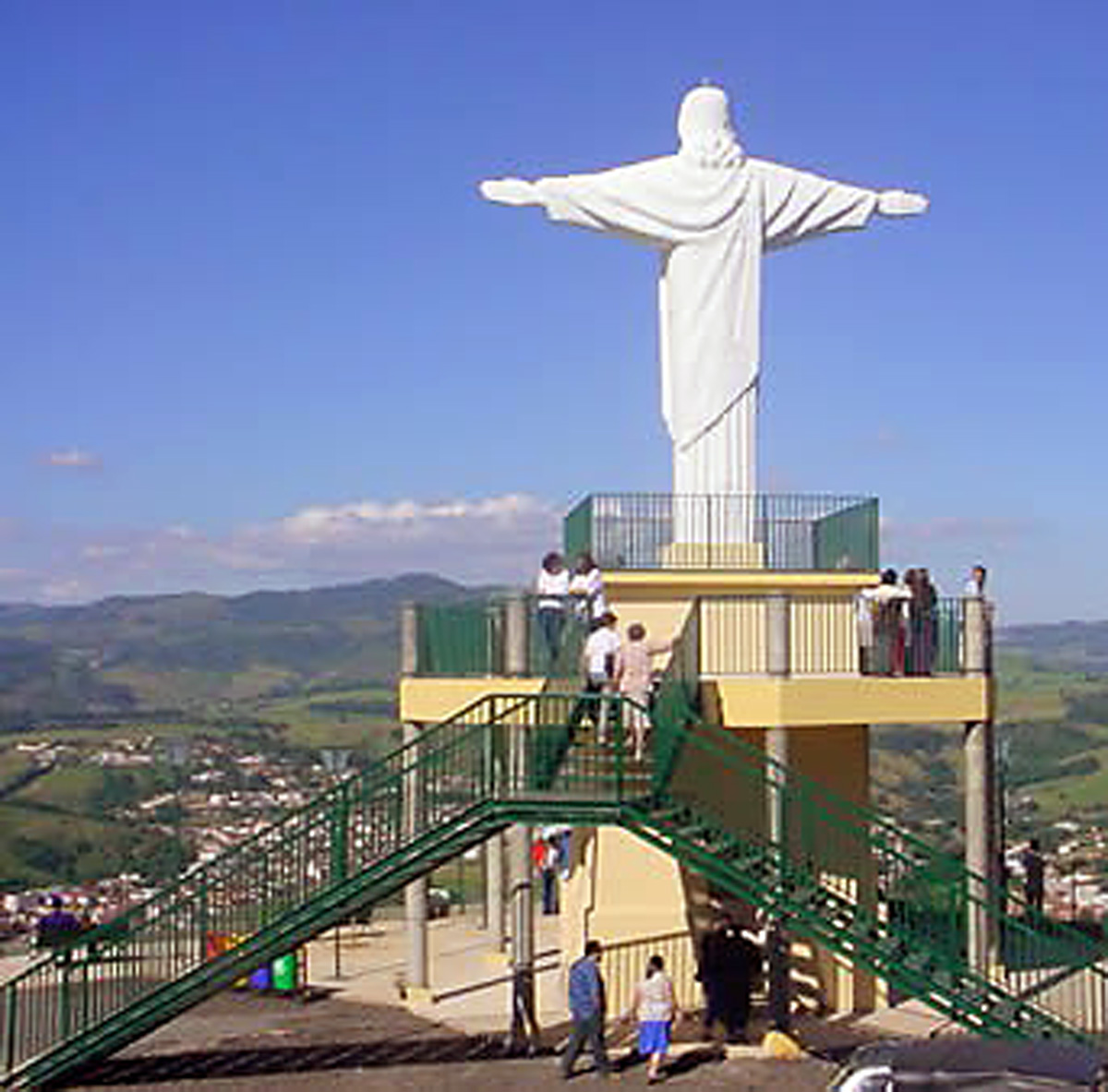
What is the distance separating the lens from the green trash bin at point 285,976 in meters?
24.0

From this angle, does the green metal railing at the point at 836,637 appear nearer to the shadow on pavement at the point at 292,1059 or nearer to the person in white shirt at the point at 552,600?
the person in white shirt at the point at 552,600

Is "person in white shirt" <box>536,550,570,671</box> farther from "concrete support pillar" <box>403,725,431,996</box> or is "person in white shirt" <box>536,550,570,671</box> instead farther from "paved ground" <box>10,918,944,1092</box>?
"paved ground" <box>10,918,944,1092</box>

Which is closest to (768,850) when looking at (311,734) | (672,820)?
(672,820)

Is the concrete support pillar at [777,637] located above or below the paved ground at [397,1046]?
above

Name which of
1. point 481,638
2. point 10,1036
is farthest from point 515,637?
point 10,1036

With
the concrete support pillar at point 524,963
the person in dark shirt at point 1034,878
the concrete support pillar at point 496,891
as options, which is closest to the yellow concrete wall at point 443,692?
the concrete support pillar at point 524,963

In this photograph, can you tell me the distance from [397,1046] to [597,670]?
5443 mm

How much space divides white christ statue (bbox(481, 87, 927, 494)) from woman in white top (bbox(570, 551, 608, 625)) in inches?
167

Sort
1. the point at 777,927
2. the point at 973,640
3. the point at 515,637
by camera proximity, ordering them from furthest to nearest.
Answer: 1. the point at 515,637
2. the point at 973,640
3. the point at 777,927

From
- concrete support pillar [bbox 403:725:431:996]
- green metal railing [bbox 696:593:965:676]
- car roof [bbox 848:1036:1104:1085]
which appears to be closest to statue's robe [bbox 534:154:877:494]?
green metal railing [bbox 696:593:965:676]

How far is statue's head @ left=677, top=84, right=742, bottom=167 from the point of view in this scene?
24.8 metres

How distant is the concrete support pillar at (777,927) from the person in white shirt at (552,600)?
8.36 ft

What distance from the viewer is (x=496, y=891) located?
2795 cm

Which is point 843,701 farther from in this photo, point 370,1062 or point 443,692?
point 370,1062
